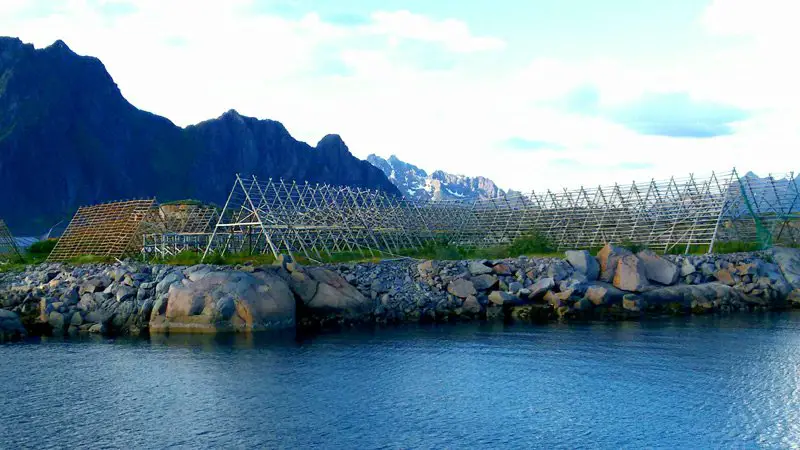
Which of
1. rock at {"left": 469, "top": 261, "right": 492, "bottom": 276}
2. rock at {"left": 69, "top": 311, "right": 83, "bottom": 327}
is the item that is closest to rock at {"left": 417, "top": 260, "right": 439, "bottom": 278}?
rock at {"left": 469, "top": 261, "right": 492, "bottom": 276}

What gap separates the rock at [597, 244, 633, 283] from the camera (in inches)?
1896

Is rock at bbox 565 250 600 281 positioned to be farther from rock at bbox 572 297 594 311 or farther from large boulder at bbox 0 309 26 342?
large boulder at bbox 0 309 26 342

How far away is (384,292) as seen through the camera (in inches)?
1753

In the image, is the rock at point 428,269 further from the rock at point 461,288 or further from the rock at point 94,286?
the rock at point 94,286

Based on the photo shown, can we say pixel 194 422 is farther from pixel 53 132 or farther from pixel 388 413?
pixel 53 132

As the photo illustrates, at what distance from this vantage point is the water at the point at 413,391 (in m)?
21.5

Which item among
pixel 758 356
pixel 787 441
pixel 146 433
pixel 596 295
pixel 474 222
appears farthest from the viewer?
pixel 474 222

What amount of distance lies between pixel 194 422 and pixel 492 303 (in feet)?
85.8

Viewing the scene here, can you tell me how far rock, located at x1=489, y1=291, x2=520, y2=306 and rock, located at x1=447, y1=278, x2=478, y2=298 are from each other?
4.15ft

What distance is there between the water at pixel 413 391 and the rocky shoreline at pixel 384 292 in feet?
9.74

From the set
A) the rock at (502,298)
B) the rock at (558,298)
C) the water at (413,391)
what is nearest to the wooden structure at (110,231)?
the water at (413,391)

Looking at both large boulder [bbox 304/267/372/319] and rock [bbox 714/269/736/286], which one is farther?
rock [bbox 714/269/736/286]

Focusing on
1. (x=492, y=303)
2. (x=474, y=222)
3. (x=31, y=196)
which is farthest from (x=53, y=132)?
(x=492, y=303)

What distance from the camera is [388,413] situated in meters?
23.9
